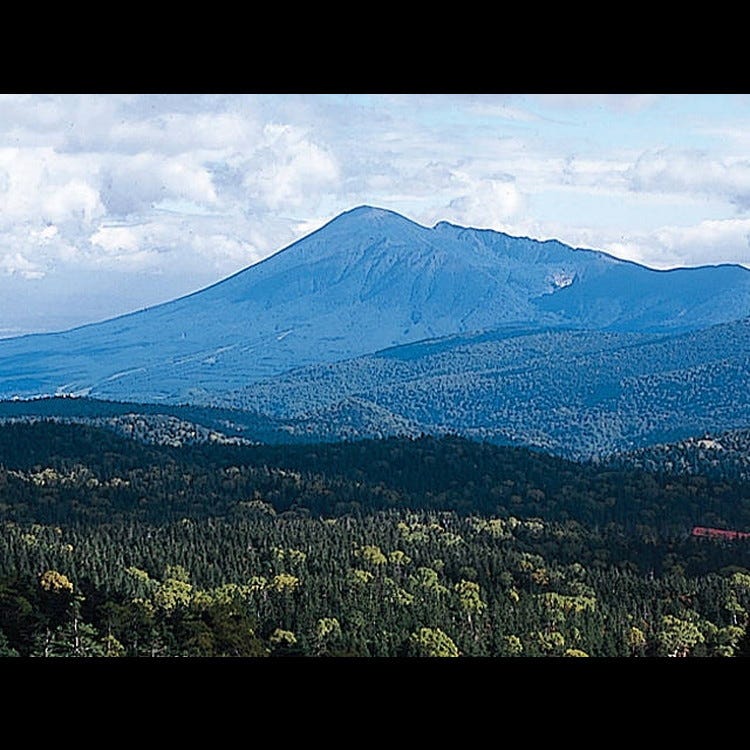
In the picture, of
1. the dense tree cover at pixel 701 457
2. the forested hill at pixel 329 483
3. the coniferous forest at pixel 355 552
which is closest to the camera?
the coniferous forest at pixel 355 552

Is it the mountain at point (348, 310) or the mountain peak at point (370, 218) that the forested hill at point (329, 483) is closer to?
the mountain at point (348, 310)

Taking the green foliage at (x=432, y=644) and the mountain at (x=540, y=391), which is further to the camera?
the mountain at (x=540, y=391)

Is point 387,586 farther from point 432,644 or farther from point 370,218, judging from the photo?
point 370,218

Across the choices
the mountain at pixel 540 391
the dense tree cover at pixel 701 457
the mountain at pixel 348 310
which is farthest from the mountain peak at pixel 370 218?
the dense tree cover at pixel 701 457

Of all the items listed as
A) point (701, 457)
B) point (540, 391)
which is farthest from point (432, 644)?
point (540, 391)

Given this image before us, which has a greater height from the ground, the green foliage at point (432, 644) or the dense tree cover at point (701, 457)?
the green foliage at point (432, 644)

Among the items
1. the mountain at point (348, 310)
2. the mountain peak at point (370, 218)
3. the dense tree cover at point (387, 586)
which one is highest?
the mountain peak at point (370, 218)
